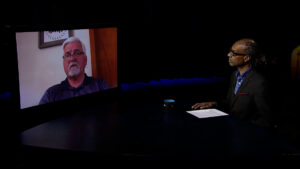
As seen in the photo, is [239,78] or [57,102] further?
[239,78]

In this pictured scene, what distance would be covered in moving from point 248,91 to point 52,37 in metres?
1.61

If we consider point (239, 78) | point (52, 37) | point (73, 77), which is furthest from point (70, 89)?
point (239, 78)

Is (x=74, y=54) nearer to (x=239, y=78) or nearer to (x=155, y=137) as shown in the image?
(x=155, y=137)

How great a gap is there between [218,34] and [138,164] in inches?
118

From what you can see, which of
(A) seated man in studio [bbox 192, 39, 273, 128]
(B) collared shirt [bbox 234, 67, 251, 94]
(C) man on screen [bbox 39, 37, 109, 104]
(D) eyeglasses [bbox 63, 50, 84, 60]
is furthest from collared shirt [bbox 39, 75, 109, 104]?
(B) collared shirt [bbox 234, 67, 251, 94]

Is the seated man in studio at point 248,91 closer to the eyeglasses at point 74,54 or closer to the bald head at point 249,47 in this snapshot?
the bald head at point 249,47

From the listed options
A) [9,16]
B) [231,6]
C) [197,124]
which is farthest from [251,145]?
[231,6]

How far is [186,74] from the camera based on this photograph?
4.56 m

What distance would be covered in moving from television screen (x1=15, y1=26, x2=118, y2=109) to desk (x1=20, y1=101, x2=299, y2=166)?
0.78 feet

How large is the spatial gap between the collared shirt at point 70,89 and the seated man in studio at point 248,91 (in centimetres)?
87

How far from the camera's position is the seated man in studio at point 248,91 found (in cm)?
258

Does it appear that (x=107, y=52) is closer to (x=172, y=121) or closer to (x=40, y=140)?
(x=172, y=121)

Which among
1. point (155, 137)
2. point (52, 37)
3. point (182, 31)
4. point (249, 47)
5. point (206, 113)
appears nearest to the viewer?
point (155, 137)

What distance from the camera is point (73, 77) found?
274cm
